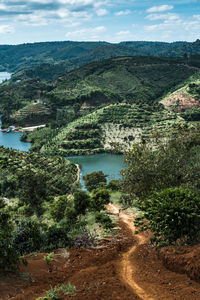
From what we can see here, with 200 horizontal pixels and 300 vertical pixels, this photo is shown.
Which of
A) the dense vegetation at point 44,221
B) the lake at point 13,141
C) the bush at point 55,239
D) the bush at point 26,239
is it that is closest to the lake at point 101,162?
the lake at point 13,141

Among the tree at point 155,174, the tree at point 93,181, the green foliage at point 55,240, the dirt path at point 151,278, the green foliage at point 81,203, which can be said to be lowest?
the tree at point 93,181

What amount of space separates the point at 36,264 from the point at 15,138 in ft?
454

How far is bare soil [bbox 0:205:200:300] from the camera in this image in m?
13.1

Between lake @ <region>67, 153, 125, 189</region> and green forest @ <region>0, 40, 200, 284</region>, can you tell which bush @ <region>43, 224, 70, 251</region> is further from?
lake @ <region>67, 153, 125, 189</region>

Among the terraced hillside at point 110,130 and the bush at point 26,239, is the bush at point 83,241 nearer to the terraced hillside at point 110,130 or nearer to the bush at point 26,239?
the bush at point 26,239

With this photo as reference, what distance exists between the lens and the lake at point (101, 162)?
96.0 meters

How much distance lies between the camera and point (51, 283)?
14.4m

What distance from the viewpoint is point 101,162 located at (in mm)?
106062

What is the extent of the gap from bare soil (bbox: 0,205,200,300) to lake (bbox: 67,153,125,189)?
246 feet

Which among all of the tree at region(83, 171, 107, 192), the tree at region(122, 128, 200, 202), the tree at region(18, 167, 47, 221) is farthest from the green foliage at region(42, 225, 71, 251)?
the tree at region(83, 171, 107, 192)

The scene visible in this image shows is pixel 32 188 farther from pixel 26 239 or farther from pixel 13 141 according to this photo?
pixel 13 141

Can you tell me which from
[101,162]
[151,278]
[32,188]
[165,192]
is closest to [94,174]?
[32,188]

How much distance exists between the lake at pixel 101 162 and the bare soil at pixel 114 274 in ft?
246

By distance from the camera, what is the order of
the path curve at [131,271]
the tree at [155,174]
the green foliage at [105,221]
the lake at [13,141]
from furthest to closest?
the lake at [13,141]
the tree at [155,174]
the green foliage at [105,221]
the path curve at [131,271]
